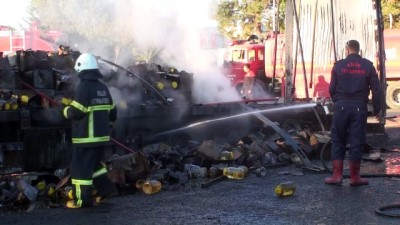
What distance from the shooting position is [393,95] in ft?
69.2

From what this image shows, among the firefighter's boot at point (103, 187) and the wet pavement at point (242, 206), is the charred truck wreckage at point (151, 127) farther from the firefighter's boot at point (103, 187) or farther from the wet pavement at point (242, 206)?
the firefighter's boot at point (103, 187)

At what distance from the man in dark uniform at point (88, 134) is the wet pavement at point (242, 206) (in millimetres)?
211

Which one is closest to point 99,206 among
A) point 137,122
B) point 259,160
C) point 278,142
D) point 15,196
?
point 15,196

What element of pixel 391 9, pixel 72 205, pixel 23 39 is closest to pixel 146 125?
pixel 72 205

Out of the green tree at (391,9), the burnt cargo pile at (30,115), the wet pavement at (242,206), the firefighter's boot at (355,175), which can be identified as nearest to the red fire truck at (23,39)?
the burnt cargo pile at (30,115)

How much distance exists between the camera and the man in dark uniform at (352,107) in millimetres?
6270

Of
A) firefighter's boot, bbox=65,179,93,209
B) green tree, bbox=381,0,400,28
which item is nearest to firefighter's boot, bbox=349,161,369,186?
firefighter's boot, bbox=65,179,93,209

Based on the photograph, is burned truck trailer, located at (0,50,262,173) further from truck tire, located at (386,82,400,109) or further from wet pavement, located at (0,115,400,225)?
truck tire, located at (386,82,400,109)

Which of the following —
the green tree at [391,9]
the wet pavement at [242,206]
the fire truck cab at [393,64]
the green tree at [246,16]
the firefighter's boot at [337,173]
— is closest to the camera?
the wet pavement at [242,206]

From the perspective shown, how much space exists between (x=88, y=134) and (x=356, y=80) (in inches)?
126

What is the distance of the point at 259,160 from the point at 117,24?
370cm

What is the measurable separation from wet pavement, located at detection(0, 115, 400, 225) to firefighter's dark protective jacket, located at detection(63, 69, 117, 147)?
714mm

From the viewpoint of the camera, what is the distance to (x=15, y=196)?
5.44 meters

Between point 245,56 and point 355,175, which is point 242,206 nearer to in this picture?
point 355,175
